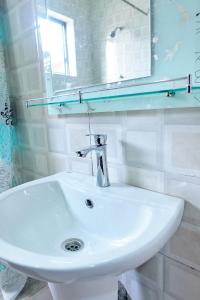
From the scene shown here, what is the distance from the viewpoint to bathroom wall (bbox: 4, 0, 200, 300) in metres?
0.54

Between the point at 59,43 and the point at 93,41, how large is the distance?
195 mm

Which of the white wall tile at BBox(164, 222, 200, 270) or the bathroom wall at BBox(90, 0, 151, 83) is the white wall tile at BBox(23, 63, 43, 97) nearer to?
the bathroom wall at BBox(90, 0, 151, 83)

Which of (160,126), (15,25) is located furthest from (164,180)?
(15,25)

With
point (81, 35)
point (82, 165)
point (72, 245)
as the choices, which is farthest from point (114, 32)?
point (72, 245)

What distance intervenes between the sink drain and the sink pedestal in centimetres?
10

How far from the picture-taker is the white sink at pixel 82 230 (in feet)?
1.26

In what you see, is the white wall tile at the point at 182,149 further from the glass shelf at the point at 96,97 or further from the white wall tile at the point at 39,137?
the white wall tile at the point at 39,137

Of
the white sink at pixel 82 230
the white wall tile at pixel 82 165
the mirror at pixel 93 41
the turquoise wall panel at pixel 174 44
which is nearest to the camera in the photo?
the white sink at pixel 82 230

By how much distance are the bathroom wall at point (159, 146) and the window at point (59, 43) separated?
9 centimetres

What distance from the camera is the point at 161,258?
0.70 meters

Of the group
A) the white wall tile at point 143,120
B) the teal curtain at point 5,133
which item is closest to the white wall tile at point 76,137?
the white wall tile at point 143,120

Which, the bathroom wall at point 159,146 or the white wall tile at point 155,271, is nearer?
the bathroom wall at point 159,146

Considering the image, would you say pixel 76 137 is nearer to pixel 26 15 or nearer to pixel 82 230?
pixel 82 230

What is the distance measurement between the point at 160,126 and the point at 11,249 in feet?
1.61
